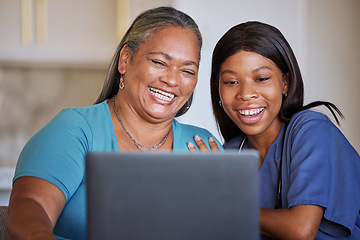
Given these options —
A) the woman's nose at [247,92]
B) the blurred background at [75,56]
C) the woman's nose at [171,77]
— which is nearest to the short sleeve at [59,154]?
the woman's nose at [171,77]

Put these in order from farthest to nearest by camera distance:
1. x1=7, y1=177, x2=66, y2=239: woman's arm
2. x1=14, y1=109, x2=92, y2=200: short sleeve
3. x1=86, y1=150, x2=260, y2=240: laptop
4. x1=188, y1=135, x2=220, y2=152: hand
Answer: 1. x1=188, y1=135, x2=220, y2=152: hand
2. x1=14, y1=109, x2=92, y2=200: short sleeve
3. x1=7, y1=177, x2=66, y2=239: woman's arm
4. x1=86, y1=150, x2=260, y2=240: laptop

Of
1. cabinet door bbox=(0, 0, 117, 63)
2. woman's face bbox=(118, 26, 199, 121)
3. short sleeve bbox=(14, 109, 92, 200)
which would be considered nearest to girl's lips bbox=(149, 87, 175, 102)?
woman's face bbox=(118, 26, 199, 121)

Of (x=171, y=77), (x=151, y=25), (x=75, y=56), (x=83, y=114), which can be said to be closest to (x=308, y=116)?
(x=171, y=77)

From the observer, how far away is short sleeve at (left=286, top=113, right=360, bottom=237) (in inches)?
56.4

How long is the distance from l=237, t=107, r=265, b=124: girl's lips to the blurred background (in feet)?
5.68

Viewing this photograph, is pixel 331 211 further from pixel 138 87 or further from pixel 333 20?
pixel 333 20

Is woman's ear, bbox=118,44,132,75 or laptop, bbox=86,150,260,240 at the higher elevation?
woman's ear, bbox=118,44,132,75

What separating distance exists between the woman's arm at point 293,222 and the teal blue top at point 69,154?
0.51m

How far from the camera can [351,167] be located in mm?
1528

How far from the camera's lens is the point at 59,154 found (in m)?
1.16

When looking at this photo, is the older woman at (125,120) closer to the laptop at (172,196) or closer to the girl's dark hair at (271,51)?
the girl's dark hair at (271,51)

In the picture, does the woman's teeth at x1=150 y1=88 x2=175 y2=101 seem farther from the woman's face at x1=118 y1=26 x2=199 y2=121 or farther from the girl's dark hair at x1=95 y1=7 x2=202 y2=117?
the girl's dark hair at x1=95 y1=7 x2=202 y2=117

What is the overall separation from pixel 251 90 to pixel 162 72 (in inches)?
13.4

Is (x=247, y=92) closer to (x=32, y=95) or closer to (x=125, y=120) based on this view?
(x=125, y=120)
